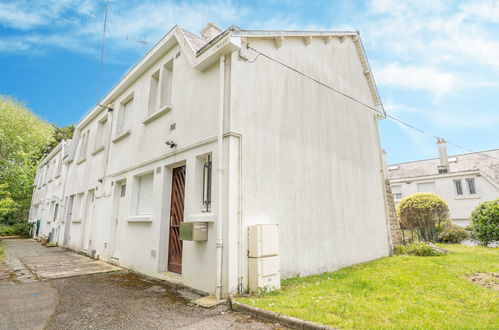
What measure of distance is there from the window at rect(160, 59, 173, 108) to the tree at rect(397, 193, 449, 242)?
13.8m

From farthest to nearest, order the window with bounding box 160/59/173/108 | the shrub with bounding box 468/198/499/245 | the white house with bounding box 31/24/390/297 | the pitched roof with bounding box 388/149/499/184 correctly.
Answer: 1. the pitched roof with bounding box 388/149/499/184
2. the shrub with bounding box 468/198/499/245
3. the window with bounding box 160/59/173/108
4. the white house with bounding box 31/24/390/297

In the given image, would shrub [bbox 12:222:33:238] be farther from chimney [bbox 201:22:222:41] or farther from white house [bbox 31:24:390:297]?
chimney [bbox 201:22:222:41]

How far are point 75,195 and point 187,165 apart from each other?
10992mm

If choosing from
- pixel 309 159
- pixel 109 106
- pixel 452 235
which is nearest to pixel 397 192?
pixel 452 235

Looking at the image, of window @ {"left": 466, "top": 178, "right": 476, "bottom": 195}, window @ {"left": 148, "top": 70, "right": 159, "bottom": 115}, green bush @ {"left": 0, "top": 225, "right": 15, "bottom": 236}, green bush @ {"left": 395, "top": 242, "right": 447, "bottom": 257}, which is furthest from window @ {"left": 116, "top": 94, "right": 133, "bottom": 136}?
window @ {"left": 466, "top": 178, "right": 476, "bottom": 195}

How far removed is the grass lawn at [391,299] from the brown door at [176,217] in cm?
279

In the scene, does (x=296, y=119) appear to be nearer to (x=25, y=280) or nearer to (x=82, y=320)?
(x=82, y=320)

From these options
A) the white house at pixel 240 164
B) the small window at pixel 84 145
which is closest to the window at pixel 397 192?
the white house at pixel 240 164

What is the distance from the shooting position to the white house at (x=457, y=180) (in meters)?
19.7

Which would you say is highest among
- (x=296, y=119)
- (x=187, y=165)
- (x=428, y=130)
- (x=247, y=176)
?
(x=428, y=130)

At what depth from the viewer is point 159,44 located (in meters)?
7.88

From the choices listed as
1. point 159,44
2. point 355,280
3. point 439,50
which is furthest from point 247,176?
point 439,50

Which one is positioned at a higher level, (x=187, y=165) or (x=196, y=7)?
(x=196, y=7)

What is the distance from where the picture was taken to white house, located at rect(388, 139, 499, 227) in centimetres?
Answer: 1973
